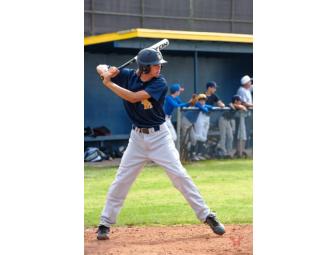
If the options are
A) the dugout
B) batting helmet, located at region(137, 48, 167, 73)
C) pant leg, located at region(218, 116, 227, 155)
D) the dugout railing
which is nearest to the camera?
batting helmet, located at region(137, 48, 167, 73)

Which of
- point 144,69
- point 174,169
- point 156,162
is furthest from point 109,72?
point 174,169

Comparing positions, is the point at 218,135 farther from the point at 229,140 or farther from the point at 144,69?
A: the point at 144,69

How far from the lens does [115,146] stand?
46.2 feet

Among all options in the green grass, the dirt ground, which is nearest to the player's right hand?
the dirt ground

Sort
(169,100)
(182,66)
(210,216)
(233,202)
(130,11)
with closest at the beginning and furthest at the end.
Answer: (210,216) < (233,202) < (169,100) < (182,66) < (130,11)

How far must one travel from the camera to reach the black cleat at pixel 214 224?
19.3ft

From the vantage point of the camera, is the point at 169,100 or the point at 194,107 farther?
the point at 194,107

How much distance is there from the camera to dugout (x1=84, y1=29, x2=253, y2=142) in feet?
44.8

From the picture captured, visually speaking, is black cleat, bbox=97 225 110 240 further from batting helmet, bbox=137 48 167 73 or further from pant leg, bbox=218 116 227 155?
pant leg, bbox=218 116 227 155

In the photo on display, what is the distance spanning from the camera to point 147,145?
19.2ft

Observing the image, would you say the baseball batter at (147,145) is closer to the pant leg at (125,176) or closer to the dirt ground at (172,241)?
the pant leg at (125,176)
